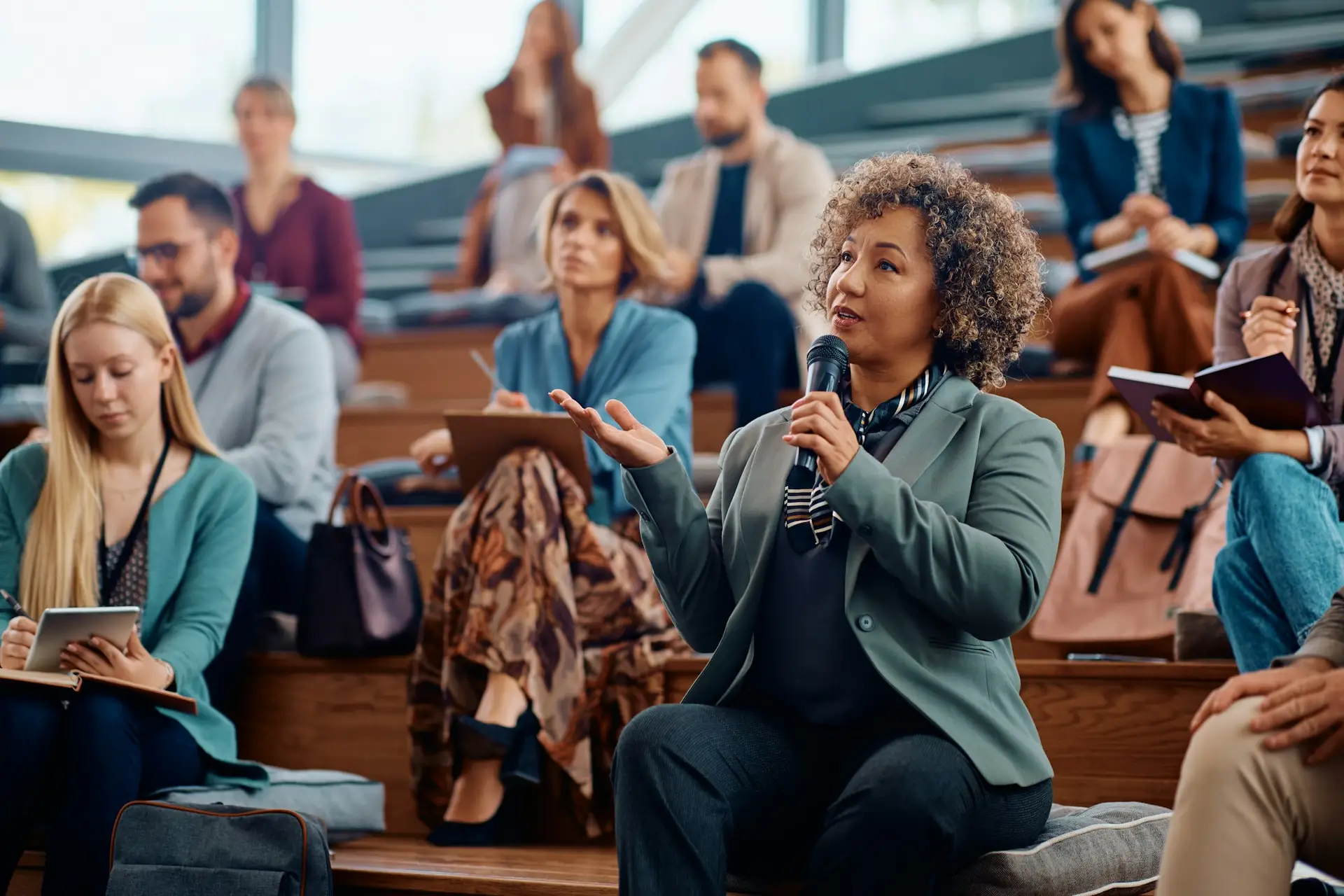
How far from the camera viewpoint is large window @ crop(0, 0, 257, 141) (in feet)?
15.6

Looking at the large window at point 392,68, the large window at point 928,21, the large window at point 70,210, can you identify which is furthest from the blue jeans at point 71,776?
the large window at point 928,21

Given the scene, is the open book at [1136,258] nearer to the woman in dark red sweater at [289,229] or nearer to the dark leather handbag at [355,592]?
the dark leather handbag at [355,592]

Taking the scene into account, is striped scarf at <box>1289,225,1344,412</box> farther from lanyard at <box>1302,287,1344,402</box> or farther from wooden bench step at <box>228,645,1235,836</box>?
wooden bench step at <box>228,645,1235,836</box>

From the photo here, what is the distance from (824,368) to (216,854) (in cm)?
100

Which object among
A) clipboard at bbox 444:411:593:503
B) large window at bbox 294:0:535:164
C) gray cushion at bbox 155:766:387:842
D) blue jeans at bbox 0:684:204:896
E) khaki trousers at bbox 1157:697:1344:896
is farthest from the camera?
large window at bbox 294:0:535:164

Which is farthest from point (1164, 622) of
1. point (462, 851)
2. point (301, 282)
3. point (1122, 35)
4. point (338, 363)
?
point (301, 282)

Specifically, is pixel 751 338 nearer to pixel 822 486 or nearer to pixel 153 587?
pixel 153 587

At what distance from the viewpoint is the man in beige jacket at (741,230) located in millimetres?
3041

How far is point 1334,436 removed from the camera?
186 centimetres

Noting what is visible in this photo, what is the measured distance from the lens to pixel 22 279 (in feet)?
12.1

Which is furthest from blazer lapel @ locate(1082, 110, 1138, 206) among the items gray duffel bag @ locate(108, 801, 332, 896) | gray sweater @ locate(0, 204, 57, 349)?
gray sweater @ locate(0, 204, 57, 349)

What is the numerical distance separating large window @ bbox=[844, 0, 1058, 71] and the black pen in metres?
3.78

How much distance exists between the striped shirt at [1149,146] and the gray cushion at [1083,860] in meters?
1.69

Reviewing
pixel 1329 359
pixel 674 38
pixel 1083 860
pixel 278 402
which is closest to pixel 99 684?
pixel 278 402
